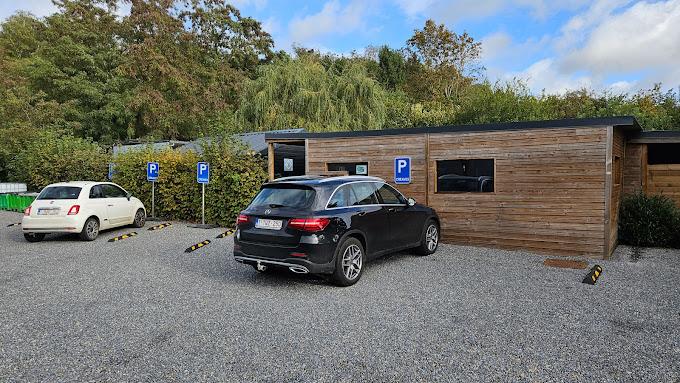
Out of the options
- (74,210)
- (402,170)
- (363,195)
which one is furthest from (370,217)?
(74,210)

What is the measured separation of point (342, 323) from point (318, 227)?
1.50m

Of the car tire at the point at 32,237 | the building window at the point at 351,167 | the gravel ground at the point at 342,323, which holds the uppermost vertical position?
the building window at the point at 351,167

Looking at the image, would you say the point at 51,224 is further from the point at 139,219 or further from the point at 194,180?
the point at 194,180

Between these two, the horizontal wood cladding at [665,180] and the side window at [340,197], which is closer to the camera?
the side window at [340,197]

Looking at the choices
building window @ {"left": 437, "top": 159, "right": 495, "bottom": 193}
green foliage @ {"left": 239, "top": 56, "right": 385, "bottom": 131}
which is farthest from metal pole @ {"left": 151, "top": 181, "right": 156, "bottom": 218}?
building window @ {"left": 437, "top": 159, "right": 495, "bottom": 193}

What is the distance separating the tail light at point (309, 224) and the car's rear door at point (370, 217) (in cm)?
62

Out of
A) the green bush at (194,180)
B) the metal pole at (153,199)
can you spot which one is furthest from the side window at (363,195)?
the metal pole at (153,199)

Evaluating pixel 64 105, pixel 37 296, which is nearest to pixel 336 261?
pixel 37 296

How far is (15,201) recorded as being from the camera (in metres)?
18.4

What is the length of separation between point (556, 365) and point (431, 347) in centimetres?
106

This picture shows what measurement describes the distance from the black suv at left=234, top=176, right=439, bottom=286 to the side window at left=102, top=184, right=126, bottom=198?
679 cm

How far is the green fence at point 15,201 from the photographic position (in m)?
17.9

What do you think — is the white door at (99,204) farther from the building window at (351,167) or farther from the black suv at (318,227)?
the black suv at (318,227)

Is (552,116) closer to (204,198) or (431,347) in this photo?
(204,198)
